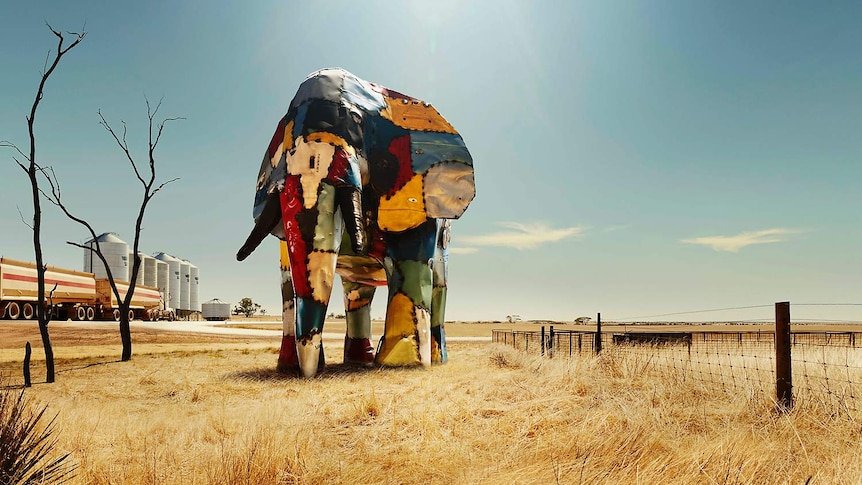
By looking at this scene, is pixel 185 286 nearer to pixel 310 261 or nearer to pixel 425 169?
pixel 425 169

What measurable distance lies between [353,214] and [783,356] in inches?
259

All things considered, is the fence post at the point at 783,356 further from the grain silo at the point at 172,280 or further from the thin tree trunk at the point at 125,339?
the grain silo at the point at 172,280

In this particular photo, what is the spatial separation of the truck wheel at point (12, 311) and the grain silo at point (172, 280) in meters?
42.7

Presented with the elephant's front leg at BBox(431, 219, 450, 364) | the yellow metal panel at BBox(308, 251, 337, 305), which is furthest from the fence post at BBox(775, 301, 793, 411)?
the elephant's front leg at BBox(431, 219, 450, 364)

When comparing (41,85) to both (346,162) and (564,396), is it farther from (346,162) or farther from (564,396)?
(564,396)

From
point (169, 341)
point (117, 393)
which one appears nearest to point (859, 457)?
point (117, 393)

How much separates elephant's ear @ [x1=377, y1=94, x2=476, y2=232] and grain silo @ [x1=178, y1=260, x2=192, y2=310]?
72991 mm

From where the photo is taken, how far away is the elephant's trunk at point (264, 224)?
34.3 feet

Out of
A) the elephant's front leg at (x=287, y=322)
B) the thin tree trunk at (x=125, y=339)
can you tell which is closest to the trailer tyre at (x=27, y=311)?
the thin tree trunk at (x=125, y=339)

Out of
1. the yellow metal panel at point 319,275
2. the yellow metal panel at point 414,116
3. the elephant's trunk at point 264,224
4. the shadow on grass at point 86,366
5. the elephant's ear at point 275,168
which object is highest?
the yellow metal panel at point 414,116

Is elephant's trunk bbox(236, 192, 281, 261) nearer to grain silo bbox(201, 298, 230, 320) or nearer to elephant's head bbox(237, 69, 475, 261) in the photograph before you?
elephant's head bbox(237, 69, 475, 261)

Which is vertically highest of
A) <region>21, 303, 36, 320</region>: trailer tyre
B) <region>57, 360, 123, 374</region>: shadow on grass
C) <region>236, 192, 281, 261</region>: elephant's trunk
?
<region>236, 192, 281, 261</region>: elephant's trunk

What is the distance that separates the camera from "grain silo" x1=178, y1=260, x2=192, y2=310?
7681 cm

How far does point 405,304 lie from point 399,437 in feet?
17.4
